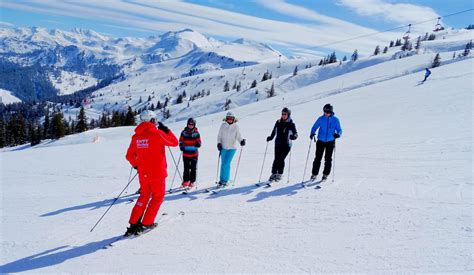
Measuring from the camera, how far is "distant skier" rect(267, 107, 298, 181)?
31.5 feet

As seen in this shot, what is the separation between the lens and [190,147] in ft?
31.2

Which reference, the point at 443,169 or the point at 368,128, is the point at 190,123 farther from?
the point at 368,128

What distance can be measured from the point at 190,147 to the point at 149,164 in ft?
10.5

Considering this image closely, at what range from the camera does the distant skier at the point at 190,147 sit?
948 cm

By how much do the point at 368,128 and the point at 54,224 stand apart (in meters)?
16.8

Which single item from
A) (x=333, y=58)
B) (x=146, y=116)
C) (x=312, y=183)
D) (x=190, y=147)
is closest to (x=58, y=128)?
(x=190, y=147)

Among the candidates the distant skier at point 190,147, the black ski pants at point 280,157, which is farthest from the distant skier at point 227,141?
the black ski pants at point 280,157

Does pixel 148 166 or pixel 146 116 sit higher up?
pixel 146 116

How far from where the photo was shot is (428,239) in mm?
5680

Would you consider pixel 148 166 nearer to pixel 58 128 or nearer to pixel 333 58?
pixel 58 128

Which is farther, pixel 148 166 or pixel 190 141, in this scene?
pixel 190 141

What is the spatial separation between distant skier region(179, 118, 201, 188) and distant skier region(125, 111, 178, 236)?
2.98 m

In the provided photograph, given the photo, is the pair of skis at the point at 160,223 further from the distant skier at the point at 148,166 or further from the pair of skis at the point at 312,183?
the pair of skis at the point at 312,183

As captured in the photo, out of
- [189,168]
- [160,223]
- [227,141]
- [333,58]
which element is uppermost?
[333,58]
